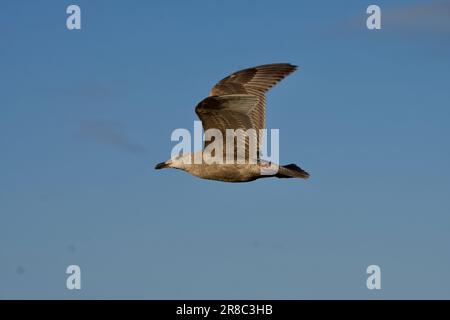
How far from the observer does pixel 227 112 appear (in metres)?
25.7

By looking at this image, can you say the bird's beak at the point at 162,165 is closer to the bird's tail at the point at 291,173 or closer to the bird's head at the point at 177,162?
the bird's head at the point at 177,162

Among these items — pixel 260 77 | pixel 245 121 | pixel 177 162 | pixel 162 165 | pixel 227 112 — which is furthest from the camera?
pixel 162 165

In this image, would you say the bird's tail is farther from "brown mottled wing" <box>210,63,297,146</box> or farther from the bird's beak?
the bird's beak

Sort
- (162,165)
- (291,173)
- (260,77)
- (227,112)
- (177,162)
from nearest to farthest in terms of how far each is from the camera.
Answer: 1. (227,112)
2. (291,173)
3. (260,77)
4. (177,162)
5. (162,165)

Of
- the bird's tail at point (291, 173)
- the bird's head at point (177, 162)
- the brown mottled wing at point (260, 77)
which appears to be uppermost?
the brown mottled wing at point (260, 77)

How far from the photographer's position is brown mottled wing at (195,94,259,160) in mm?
25248

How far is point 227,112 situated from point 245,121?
741mm

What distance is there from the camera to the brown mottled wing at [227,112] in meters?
25.2

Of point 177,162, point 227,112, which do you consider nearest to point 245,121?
point 227,112

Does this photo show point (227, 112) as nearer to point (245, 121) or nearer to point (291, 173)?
point (245, 121)

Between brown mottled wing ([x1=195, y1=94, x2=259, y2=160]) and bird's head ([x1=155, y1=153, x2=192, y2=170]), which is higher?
brown mottled wing ([x1=195, y1=94, x2=259, y2=160])

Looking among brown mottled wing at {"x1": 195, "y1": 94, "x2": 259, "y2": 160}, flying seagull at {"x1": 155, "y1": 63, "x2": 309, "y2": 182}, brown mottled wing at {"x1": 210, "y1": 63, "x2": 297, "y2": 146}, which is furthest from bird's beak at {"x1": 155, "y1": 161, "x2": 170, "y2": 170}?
brown mottled wing at {"x1": 210, "y1": 63, "x2": 297, "y2": 146}

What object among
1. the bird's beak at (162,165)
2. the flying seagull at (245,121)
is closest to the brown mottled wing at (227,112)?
the flying seagull at (245,121)
